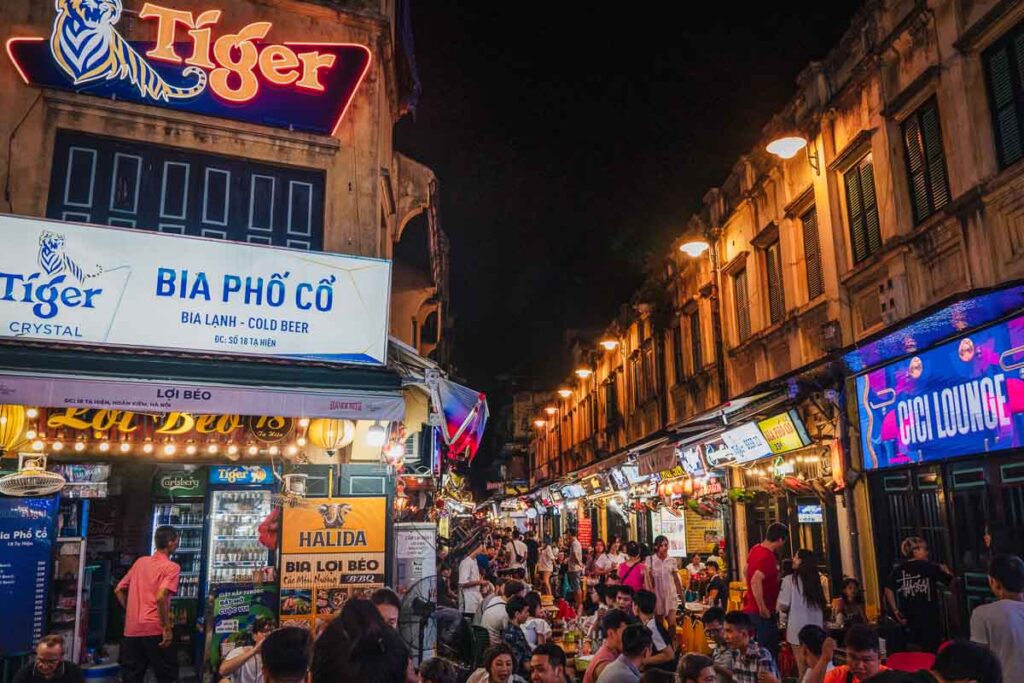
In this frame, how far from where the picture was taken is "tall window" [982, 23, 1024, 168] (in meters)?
9.25

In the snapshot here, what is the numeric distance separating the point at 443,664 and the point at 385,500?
5592mm

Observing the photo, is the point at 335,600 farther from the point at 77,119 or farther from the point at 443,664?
the point at 77,119

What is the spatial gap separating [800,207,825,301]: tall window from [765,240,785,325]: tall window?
962 millimetres

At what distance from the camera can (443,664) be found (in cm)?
605

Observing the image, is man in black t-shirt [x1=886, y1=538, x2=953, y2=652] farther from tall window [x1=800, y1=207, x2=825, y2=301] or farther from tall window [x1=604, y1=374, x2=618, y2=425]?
tall window [x1=604, y1=374, x2=618, y2=425]

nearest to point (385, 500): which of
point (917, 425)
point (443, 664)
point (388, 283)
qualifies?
point (388, 283)

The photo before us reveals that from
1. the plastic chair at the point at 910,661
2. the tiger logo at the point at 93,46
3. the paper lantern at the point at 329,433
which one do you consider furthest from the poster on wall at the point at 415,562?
the tiger logo at the point at 93,46

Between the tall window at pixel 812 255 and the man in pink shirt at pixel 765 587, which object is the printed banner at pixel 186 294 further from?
the tall window at pixel 812 255

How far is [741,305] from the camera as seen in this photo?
18797 mm

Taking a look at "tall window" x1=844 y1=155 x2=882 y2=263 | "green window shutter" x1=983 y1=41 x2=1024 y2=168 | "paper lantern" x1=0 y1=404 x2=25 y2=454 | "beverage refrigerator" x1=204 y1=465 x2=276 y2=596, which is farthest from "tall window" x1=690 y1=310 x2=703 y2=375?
"paper lantern" x1=0 y1=404 x2=25 y2=454

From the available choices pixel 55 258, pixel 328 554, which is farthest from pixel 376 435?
pixel 55 258

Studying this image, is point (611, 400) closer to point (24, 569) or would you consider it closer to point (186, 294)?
point (186, 294)

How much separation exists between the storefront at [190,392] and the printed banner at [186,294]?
2 centimetres

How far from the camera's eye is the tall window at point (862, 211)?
12.7m
